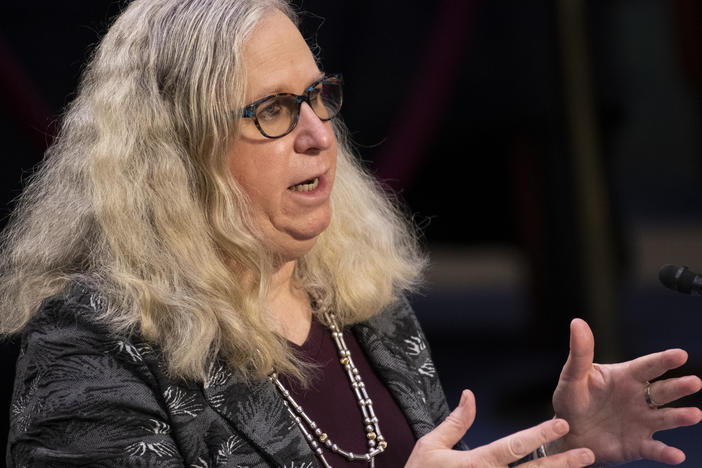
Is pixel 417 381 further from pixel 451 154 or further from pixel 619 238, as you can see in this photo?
pixel 451 154

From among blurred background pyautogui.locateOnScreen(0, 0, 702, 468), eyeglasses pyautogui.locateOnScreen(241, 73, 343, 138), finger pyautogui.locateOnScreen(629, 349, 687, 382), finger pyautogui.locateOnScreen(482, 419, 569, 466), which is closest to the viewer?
finger pyautogui.locateOnScreen(482, 419, 569, 466)

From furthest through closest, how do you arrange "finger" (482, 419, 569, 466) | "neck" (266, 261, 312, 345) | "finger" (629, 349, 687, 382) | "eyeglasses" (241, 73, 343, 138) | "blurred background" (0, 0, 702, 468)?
"blurred background" (0, 0, 702, 468)
"neck" (266, 261, 312, 345)
"eyeglasses" (241, 73, 343, 138)
"finger" (629, 349, 687, 382)
"finger" (482, 419, 569, 466)

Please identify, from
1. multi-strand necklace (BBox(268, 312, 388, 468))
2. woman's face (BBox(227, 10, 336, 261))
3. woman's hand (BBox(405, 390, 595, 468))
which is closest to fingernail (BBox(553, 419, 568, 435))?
woman's hand (BBox(405, 390, 595, 468))

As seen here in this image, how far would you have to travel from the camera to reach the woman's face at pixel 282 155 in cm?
159

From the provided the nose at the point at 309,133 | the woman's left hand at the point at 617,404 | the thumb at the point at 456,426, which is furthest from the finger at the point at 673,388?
the nose at the point at 309,133

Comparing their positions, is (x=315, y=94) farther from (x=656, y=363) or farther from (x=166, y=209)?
(x=656, y=363)

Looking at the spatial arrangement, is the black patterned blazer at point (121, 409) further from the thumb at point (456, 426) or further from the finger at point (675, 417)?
the finger at point (675, 417)

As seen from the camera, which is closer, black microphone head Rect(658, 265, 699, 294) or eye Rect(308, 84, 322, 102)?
black microphone head Rect(658, 265, 699, 294)

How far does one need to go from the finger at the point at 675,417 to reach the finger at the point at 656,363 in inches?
2.4

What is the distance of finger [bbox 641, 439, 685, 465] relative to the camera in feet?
4.94

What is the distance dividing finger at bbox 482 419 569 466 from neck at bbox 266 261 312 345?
50 cm

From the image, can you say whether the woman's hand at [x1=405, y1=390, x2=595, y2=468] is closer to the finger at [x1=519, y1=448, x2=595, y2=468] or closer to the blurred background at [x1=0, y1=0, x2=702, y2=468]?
the finger at [x1=519, y1=448, x2=595, y2=468]

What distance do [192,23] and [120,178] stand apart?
10.7 inches

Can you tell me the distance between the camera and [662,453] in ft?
5.02
